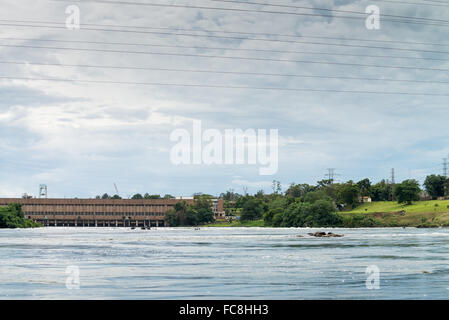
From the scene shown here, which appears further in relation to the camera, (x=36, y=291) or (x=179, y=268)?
(x=179, y=268)

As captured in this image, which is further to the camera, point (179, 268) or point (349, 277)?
point (179, 268)

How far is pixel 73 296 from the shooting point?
34844mm

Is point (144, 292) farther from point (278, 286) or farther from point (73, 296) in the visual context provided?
point (278, 286)

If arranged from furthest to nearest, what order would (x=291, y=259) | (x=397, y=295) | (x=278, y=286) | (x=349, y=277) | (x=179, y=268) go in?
1. (x=291, y=259)
2. (x=179, y=268)
3. (x=349, y=277)
4. (x=278, y=286)
5. (x=397, y=295)

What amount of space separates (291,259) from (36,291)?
33446mm

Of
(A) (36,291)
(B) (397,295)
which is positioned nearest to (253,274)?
(B) (397,295)
